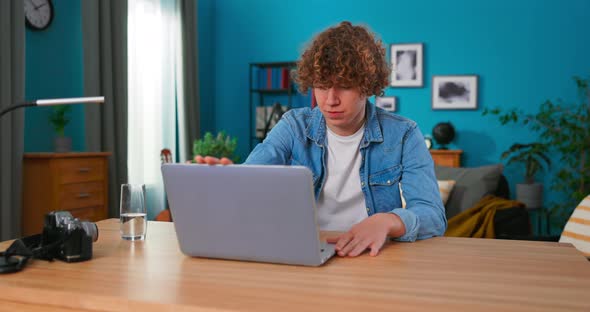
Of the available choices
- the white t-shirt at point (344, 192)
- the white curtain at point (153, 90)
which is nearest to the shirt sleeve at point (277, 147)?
the white t-shirt at point (344, 192)

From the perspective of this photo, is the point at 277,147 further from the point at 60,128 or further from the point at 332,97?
the point at 60,128

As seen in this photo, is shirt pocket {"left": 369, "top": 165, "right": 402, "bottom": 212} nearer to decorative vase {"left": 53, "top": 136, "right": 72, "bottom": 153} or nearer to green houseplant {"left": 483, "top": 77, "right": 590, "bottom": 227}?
decorative vase {"left": 53, "top": 136, "right": 72, "bottom": 153}

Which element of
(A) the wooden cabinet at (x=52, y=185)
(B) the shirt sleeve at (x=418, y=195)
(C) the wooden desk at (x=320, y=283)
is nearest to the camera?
(C) the wooden desk at (x=320, y=283)

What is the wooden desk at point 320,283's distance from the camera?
84 centimetres

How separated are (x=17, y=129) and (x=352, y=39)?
271 cm

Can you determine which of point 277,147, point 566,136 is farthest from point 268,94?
point 277,147

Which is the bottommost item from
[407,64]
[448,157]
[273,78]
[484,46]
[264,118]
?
[448,157]

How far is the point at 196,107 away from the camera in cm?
577

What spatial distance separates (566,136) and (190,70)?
3589mm

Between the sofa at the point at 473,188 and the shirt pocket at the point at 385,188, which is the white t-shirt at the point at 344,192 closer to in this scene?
the shirt pocket at the point at 385,188

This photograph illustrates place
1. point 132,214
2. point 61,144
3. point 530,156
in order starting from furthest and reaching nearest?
point 530,156, point 61,144, point 132,214

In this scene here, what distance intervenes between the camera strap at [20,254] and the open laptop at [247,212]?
0.90 ft

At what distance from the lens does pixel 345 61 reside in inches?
56.9

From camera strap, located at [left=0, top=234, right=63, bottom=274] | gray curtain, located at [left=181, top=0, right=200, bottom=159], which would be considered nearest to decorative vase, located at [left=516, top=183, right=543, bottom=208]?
gray curtain, located at [left=181, top=0, right=200, bottom=159]
